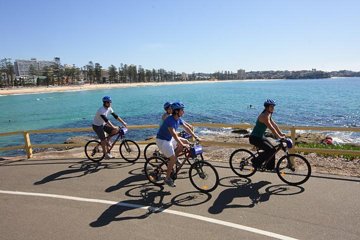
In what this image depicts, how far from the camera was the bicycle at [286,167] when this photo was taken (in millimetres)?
7059

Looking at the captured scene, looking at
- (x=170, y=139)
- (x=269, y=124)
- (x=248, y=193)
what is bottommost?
(x=248, y=193)

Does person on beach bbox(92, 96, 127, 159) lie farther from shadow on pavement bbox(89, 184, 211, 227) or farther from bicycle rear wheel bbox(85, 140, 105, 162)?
shadow on pavement bbox(89, 184, 211, 227)

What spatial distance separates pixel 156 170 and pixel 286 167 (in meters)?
3.11

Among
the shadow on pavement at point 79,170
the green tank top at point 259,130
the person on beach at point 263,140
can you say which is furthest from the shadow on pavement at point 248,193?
the shadow on pavement at point 79,170

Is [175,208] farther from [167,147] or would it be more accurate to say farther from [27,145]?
[27,145]

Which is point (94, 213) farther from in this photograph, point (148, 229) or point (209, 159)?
point (209, 159)

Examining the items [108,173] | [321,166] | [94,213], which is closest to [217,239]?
[94,213]

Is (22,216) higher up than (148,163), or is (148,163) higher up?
(148,163)

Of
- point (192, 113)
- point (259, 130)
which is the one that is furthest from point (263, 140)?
point (192, 113)

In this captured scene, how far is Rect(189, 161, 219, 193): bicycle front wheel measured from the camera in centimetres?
671

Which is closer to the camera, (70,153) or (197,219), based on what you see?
(197,219)

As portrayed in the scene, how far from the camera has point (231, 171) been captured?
818 cm

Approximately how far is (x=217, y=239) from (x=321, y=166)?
17.6 ft

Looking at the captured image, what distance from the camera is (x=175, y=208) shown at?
5938 millimetres
